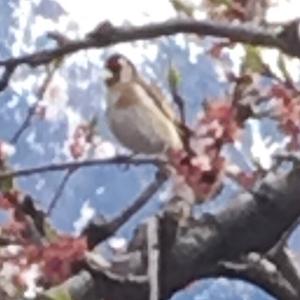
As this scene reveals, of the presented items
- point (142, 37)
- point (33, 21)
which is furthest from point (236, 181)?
point (33, 21)

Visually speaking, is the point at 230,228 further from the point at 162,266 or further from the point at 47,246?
the point at 47,246

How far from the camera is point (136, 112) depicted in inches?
49.9

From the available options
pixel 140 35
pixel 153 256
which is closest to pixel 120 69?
pixel 153 256

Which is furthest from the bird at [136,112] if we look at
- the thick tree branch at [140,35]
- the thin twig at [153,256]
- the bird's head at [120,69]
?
the thick tree branch at [140,35]

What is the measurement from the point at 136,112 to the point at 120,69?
0.09 metres

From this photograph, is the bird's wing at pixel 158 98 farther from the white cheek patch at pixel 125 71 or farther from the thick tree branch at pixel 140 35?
the thick tree branch at pixel 140 35

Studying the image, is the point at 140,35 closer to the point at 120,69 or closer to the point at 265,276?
the point at 265,276

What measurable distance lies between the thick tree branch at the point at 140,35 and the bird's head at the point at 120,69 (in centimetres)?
79

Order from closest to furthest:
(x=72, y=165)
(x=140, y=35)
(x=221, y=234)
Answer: (x=140, y=35) < (x=72, y=165) < (x=221, y=234)

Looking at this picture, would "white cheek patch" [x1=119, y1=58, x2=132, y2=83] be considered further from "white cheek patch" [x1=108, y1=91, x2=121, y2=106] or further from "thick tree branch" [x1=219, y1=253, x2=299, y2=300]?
"thick tree branch" [x1=219, y1=253, x2=299, y2=300]

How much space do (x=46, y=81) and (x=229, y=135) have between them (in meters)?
0.18

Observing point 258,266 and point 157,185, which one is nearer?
point 258,266

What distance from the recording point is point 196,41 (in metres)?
1.09

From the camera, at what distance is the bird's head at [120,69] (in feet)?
4.38
